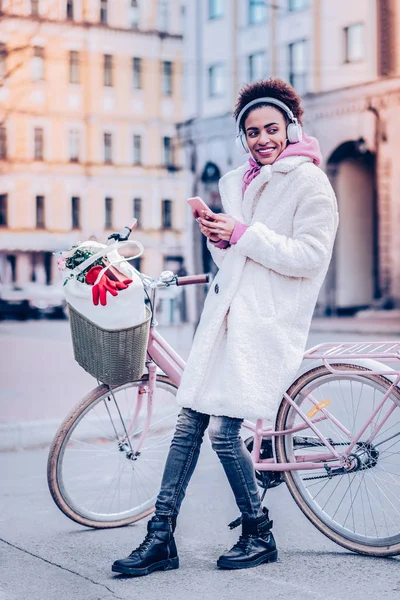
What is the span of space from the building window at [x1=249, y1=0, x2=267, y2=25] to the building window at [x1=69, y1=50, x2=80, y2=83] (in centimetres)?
942

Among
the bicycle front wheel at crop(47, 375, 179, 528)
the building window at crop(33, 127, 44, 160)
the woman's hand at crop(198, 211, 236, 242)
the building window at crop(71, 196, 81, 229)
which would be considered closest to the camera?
the woman's hand at crop(198, 211, 236, 242)

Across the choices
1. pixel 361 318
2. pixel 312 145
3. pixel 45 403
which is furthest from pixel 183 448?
pixel 361 318

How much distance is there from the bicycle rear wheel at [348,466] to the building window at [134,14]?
37.5 metres

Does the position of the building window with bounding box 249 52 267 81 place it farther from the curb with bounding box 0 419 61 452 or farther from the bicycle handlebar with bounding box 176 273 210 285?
the bicycle handlebar with bounding box 176 273 210 285

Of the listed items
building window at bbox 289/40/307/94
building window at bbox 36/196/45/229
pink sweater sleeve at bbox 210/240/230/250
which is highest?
building window at bbox 289/40/307/94

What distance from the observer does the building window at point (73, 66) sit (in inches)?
1561

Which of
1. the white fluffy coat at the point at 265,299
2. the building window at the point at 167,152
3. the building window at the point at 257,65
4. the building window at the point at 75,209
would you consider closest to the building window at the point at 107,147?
the building window at the point at 75,209

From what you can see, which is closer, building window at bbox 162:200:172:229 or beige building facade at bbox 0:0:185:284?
beige building facade at bbox 0:0:185:284

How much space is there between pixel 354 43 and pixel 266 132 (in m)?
26.2

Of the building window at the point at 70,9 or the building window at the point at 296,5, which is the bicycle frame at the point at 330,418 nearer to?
the building window at the point at 296,5

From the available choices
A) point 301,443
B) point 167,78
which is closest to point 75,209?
point 167,78

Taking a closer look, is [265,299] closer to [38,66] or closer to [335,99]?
[335,99]

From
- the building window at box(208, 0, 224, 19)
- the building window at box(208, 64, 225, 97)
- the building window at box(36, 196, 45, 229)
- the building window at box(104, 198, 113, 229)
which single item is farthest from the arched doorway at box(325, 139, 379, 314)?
the building window at box(36, 196, 45, 229)

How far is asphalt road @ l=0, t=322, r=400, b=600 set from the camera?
389cm
